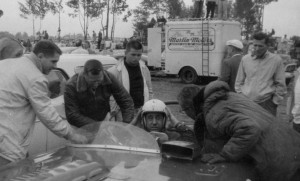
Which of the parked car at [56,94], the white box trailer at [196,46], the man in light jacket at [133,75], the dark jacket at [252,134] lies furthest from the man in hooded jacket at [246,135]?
the white box trailer at [196,46]

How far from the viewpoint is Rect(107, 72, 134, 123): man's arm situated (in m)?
4.50

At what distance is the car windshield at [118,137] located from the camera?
3.27 m

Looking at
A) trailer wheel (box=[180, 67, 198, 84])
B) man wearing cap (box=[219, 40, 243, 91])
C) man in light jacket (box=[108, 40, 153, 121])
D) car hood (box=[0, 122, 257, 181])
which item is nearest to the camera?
car hood (box=[0, 122, 257, 181])

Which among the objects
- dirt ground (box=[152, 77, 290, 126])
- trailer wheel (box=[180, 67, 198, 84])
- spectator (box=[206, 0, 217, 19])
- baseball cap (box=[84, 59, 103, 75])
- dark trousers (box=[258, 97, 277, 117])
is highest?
spectator (box=[206, 0, 217, 19])

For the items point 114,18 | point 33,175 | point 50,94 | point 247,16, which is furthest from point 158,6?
point 33,175

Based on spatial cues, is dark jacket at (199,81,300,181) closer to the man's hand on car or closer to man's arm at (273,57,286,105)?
the man's hand on car

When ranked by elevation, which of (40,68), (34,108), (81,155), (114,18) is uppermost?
(114,18)

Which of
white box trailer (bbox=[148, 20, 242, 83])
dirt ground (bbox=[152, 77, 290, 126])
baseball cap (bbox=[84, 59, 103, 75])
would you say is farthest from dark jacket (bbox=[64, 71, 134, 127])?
white box trailer (bbox=[148, 20, 242, 83])

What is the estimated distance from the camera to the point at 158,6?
41.5 m

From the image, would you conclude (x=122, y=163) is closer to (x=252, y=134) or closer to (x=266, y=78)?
(x=252, y=134)

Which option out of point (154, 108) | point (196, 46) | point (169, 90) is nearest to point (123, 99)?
point (154, 108)

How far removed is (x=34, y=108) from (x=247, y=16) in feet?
130

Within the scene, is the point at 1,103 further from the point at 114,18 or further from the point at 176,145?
the point at 114,18

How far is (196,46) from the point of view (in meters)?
15.7
